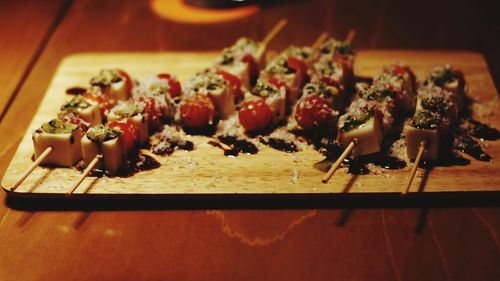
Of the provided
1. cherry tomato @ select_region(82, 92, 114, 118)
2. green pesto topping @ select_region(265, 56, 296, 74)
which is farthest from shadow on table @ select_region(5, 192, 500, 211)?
green pesto topping @ select_region(265, 56, 296, 74)

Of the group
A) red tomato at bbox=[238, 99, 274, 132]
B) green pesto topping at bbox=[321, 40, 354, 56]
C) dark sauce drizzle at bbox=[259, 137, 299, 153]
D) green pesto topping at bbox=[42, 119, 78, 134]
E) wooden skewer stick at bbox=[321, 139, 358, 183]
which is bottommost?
dark sauce drizzle at bbox=[259, 137, 299, 153]

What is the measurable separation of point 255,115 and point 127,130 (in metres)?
0.76

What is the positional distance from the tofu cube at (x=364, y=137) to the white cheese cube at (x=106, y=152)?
3.99ft

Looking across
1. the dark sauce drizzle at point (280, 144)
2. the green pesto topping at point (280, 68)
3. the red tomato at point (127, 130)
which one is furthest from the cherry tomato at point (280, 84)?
the red tomato at point (127, 130)

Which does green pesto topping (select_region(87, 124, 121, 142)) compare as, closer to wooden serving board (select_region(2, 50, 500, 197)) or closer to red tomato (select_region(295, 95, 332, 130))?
wooden serving board (select_region(2, 50, 500, 197))

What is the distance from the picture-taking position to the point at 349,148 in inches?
126

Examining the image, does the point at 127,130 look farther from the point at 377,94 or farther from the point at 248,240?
the point at 377,94

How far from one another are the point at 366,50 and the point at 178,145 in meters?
1.94

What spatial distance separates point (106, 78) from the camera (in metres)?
3.86

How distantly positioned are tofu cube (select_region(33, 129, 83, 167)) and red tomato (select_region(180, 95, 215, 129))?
0.65 m

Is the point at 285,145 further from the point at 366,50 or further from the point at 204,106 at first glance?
the point at 366,50

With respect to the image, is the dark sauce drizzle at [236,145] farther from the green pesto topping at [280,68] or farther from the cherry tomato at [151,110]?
the green pesto topping at [280,68]

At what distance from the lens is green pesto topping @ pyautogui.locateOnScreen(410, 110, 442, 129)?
3.29 m

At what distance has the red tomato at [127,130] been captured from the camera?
3.38 metres
